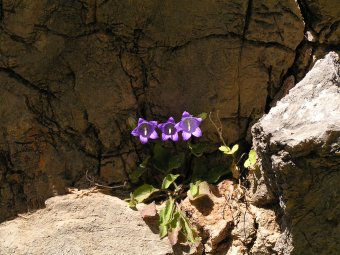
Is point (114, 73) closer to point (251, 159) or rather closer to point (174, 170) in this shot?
point (174, 170)

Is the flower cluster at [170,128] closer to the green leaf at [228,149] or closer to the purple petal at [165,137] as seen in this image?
the purple petal at [165,137]

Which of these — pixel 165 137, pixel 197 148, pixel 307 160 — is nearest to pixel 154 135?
pixel 165 137

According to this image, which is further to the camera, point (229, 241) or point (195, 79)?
point (195, 79)

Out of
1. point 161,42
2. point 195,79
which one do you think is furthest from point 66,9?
point 195,79

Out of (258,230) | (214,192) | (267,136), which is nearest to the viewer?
(267,136)

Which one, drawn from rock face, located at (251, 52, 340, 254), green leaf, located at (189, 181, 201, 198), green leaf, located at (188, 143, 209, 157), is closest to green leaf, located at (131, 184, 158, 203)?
green leaf, located at (189, 181, 201, 198)

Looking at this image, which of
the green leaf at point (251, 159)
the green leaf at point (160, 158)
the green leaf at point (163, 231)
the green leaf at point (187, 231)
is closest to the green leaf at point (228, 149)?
the green leaf at point (251, 159)

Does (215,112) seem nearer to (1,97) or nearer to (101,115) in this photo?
(101,115)
